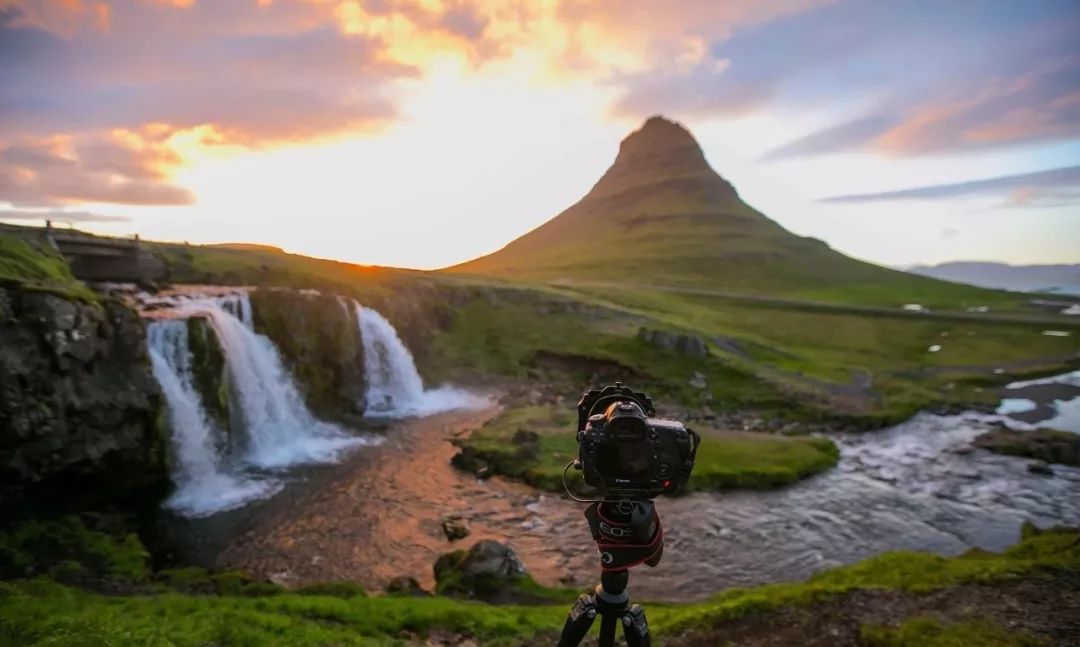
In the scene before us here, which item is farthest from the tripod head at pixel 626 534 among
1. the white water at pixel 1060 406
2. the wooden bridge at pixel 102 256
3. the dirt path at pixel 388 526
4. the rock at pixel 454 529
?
the white water at pixel 1060 406

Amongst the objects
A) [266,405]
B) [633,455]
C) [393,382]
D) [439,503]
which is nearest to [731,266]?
[393,382]

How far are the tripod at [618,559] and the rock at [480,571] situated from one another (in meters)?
11.9

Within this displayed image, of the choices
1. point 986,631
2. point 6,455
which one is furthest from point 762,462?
point 6,455

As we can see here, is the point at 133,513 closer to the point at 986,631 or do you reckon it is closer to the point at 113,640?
the point at 113,640

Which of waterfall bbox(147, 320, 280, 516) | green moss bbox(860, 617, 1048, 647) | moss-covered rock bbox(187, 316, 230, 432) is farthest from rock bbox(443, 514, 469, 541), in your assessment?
green moss bbox(860, 617, 1048, 647)

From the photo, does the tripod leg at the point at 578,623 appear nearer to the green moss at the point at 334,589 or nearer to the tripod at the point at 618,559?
the tripod at the point at 618,559

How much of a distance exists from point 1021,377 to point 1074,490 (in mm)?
36499

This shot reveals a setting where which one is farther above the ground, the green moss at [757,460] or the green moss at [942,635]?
the green moss at [942,635]

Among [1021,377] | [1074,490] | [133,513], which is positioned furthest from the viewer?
[1021,377]

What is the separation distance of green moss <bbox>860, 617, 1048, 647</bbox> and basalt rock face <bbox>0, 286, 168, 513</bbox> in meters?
24.4

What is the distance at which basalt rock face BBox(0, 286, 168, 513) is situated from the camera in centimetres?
1938

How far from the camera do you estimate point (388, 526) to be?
889 inches

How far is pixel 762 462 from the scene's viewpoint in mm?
30141

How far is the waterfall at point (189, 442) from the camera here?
2428cm
